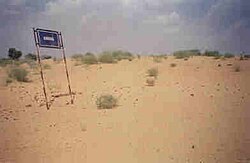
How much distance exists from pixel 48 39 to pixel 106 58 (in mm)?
404

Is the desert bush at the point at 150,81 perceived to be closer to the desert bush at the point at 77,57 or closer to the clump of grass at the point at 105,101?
the clump of grass at the point at 105,101

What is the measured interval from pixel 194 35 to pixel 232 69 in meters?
0.36

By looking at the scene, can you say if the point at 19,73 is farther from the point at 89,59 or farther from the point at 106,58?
the point at 106,58

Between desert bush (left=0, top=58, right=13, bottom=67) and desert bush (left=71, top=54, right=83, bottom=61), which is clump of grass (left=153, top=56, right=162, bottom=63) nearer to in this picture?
desert bush (left=71, top=54, right=83, bottom=61)

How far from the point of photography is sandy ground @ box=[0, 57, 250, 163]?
3.18 m

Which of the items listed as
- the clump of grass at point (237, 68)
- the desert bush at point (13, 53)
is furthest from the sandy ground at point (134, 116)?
the desert bush at point (13, 53)

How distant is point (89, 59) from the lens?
10.6ft

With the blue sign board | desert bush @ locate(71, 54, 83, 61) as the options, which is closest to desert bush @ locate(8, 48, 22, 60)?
the blue sign board

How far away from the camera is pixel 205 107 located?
3.47 metres

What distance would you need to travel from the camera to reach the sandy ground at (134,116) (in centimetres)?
318

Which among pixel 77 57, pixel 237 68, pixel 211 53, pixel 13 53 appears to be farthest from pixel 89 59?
pixel 237 68

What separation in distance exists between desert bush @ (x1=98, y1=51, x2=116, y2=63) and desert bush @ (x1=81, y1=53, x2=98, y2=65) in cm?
4

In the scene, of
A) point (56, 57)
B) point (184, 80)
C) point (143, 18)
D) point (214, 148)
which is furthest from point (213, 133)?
point (56, 57)

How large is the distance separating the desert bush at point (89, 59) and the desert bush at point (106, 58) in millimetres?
37
